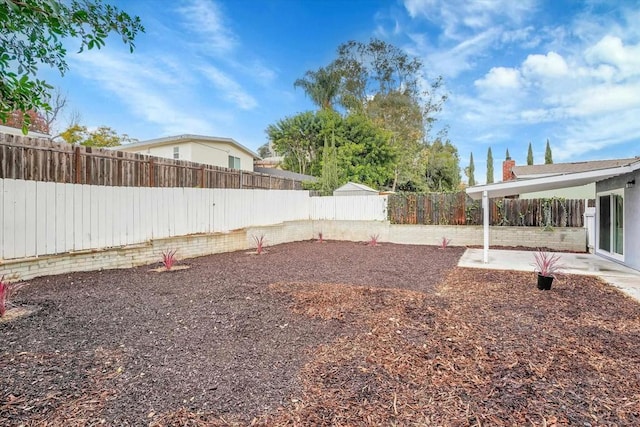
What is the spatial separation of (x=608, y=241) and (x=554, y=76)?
6.94 meters

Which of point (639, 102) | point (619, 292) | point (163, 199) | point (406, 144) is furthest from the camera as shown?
point (406, 144)

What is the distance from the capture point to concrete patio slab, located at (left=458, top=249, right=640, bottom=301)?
5945mm

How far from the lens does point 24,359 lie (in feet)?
9.32

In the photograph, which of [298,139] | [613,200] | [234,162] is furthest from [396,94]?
[613,200]

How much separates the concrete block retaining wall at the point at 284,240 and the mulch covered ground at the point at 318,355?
0.56 meters

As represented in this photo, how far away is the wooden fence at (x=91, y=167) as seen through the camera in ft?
18.2

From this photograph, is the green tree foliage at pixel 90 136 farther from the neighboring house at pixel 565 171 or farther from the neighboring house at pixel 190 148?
the neighboring house at pixel 565 171

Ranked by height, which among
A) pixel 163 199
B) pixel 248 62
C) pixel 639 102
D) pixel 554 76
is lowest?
pixel 163 199

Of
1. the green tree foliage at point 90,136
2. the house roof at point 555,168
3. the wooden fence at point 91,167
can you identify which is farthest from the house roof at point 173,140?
the house roof at point 555,168

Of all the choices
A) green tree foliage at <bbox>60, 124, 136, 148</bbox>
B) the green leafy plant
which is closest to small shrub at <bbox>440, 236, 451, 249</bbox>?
the green leafy plant

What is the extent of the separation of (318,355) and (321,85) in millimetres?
25783

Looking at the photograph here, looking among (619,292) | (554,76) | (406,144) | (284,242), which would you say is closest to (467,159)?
(406,144)

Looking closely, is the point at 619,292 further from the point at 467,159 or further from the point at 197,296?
the point at 467,159

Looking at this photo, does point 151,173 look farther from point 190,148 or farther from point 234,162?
point 234,162
